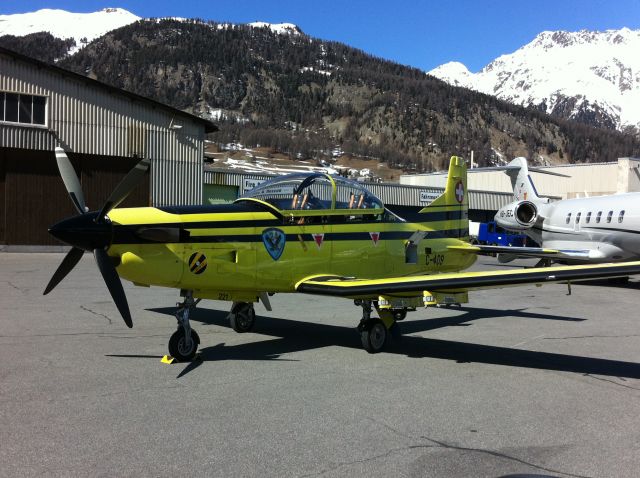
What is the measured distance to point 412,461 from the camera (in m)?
4.46

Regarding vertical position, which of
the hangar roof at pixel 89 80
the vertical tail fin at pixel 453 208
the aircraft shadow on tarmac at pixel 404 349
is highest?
the hangar roof at pixel 89 80

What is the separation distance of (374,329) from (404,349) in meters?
0.69

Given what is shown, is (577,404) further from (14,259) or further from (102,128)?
(102,128)

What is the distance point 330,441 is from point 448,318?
24.7ft

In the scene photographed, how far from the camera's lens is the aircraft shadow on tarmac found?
25.5 feet

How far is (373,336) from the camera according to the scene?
8344 millimetres

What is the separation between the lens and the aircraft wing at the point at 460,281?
692cm

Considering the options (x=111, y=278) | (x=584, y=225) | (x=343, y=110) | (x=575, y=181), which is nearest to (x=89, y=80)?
(x=584, y=225)

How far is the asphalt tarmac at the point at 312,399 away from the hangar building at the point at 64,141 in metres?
19.1

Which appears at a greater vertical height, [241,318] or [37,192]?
[37,192]

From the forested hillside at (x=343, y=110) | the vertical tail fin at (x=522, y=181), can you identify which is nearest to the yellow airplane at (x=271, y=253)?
the vertical tail fin at (x=522, y=181)

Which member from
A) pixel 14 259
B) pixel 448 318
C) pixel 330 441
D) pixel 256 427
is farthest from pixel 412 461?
pixel 14 259

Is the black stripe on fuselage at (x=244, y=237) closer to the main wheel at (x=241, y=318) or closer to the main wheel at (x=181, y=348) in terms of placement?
the main wheel at (x=181, y=348)

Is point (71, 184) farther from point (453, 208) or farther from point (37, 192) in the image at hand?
point (37, 192)
